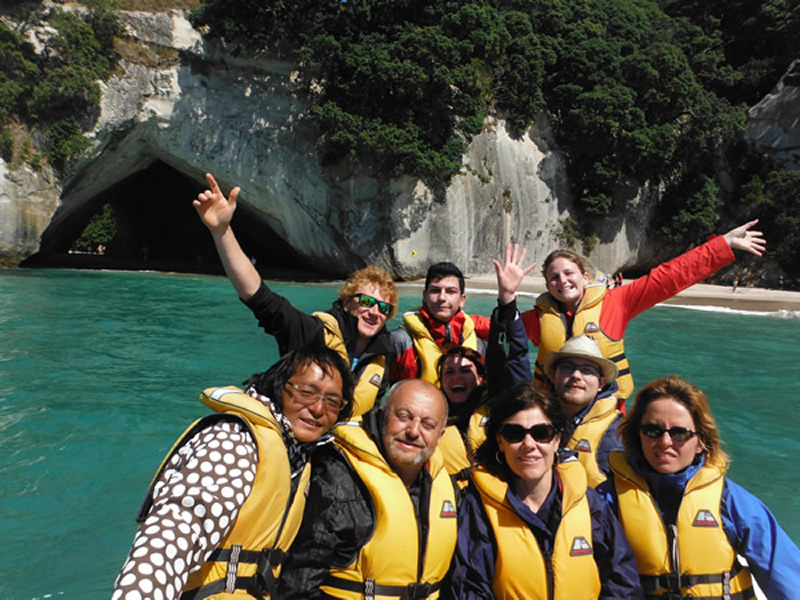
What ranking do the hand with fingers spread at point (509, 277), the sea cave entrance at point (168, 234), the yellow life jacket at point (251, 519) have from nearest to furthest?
the yellow life jacket at point (251, 519)
the hand with fingers spread at point (509, 277)
the sea cave entrance at point (168, 234)

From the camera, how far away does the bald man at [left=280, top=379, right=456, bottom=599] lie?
1973mm

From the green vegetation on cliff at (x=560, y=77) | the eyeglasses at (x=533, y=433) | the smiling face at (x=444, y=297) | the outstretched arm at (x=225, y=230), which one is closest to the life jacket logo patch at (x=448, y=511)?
the eyeglasses at (x=533, y=433)

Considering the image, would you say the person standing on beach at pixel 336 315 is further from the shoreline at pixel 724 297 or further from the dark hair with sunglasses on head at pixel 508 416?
the shoreline at pixel 724 297

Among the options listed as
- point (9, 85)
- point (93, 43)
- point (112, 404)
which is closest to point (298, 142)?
point (93, 43)

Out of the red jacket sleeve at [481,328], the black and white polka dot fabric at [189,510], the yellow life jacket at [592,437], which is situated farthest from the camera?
the red jacket sleeve at [481,328]

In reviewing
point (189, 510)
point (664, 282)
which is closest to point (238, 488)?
point (189, 510)

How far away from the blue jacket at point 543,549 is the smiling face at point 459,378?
0.92 metres

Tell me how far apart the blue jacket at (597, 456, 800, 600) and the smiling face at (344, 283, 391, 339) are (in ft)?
4.94

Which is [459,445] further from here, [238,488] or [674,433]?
[238,488]

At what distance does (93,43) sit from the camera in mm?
19984

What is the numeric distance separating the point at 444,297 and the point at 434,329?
10.1 inches

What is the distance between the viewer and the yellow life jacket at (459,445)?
271 cm

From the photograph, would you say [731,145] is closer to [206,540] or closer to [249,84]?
[249,84]

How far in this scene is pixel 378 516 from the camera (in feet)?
6.56
